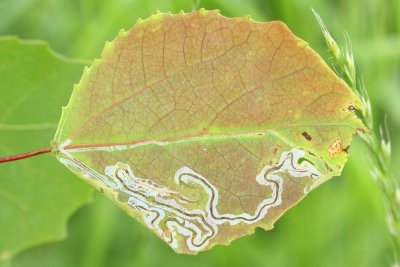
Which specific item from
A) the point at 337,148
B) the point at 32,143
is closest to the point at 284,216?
the point at 32,143

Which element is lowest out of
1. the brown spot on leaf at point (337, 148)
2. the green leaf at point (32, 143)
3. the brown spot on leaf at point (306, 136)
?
the brown spot on leaf at point (337, 148)

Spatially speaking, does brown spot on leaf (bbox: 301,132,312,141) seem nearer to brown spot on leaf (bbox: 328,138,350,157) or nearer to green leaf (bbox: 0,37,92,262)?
brown spot on leaf (bbox: 328,138,350,157)

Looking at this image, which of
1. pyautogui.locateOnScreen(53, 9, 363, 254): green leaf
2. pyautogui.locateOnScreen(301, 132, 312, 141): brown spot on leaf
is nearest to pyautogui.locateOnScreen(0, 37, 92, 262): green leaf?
pyautogui.locateOnScreen(53, 9, 363, 254): green leaf

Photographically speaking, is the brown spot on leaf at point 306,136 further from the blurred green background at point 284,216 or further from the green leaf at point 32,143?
the blurred green background at point 284,216

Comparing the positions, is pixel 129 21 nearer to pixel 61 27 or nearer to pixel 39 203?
pixel 61 27

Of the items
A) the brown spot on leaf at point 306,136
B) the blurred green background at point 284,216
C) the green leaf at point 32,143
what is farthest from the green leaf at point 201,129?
the blurred green background at point 284,216

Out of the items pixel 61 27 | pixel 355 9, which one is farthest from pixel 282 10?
pixel 61 27

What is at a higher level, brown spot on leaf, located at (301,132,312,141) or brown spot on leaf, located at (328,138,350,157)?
brown spot on leaf, located at (301,132,312,141)
